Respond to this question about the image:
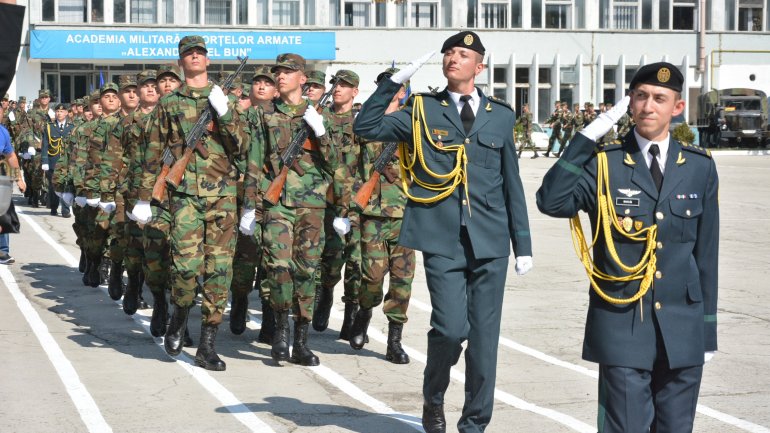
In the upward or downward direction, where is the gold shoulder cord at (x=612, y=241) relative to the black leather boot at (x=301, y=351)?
upward

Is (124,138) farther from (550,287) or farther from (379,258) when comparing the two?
(550,287)

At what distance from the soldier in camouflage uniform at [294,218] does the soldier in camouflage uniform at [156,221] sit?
878 millimetres

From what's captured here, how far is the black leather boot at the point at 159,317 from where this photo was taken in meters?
10.7

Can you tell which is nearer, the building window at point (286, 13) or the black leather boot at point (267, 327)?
the black leather boot at point (267, 327)

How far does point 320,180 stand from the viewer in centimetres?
964

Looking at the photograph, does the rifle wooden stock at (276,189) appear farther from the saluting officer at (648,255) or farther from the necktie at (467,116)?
the saluting officer at (648,255)

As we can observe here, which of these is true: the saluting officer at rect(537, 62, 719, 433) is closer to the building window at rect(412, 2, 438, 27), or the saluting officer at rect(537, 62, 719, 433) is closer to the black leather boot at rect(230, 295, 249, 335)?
the black leather boot at rect(230, 295, 249, 335)

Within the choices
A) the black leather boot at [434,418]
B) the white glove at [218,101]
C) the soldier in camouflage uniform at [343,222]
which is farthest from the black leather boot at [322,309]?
the black leather boot at [434,418]

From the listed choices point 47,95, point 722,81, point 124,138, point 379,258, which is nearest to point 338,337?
point 379,258

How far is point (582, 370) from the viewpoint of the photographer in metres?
9.24

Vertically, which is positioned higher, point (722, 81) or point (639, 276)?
point (722, 81)

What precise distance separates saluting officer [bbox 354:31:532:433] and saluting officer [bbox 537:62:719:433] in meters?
1.33

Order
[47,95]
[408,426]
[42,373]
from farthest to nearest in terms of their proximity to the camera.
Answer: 1. [47,95]
2. [42,373]
3. [408,426]

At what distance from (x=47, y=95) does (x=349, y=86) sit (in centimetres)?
1741
